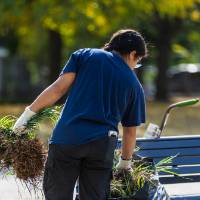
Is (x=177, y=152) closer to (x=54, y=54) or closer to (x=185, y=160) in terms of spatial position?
(x=185, y=160)

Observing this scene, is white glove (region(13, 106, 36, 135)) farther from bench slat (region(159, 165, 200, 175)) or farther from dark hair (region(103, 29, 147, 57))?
bench slat (region(159, 165, 200, 175))

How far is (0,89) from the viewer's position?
3078cm

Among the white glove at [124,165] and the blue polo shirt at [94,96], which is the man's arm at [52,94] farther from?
the white glove at [124,165]

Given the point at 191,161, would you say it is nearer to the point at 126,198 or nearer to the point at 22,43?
the point at 126,198

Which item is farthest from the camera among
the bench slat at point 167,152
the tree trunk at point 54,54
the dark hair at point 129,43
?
the tree trunk at point 54,54

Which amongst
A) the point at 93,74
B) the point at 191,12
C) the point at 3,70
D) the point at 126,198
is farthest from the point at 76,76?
the point at 3,70

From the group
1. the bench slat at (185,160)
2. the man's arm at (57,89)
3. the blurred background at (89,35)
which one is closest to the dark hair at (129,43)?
the man's arm at (57,89)

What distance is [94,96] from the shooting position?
15.1 feet

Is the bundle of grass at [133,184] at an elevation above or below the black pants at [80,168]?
below

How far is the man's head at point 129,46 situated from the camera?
4.79 meters

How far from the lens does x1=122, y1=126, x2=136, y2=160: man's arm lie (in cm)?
488

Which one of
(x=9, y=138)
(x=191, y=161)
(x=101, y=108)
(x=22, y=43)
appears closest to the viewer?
(x=101, y=108)

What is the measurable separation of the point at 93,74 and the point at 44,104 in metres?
0.42

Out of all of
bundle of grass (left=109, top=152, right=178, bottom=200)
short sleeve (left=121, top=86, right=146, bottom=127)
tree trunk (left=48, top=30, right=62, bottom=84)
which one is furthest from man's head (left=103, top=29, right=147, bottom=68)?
tree trunk (left=48, top=30, right=62, bottom=84)
